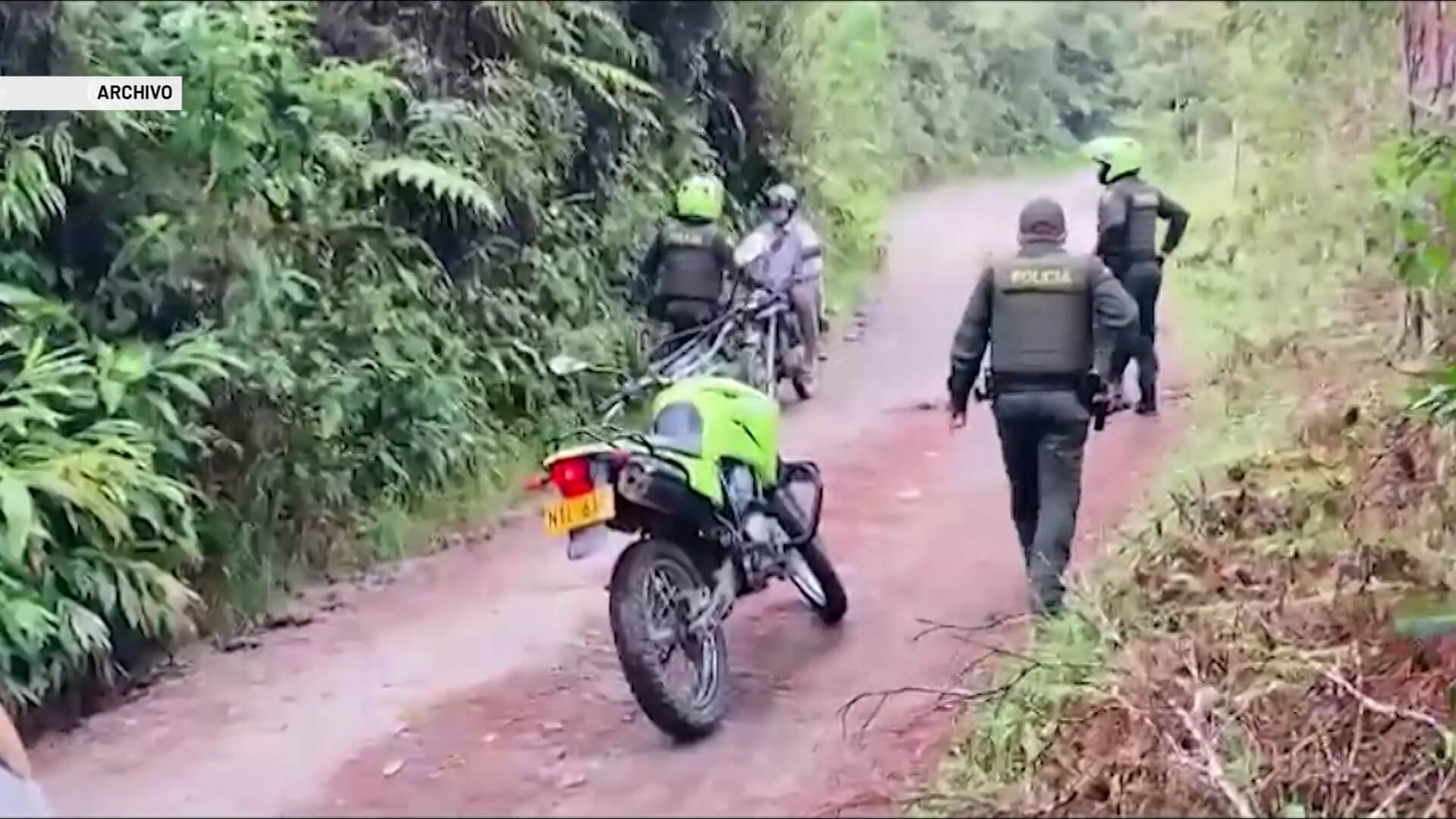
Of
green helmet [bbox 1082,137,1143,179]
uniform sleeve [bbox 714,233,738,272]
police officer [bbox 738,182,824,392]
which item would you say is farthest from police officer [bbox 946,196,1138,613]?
uniform sleeve [bbox 714,233,738,272]

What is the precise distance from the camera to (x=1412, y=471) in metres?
2.89

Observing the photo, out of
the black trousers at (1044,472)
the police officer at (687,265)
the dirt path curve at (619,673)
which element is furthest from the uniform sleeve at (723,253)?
the black trousers at (1044,472)

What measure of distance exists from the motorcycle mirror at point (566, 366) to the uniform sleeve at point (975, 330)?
53 cm

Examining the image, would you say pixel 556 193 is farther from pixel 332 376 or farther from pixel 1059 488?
pixel 1059 488

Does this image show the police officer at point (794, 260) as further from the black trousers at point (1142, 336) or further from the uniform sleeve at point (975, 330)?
the black trousers at point (1142, 336)

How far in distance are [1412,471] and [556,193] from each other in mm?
1478

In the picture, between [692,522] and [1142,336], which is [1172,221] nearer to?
[1142,336]

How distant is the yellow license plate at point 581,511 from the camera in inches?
89.0

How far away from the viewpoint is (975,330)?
2465mm

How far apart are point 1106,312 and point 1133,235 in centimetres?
11

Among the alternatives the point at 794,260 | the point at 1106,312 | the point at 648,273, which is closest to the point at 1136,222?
the point at 1106,312

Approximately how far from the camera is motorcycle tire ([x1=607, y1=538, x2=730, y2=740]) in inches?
82.7

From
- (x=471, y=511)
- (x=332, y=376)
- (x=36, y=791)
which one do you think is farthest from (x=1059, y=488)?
(x=36, y=791)
